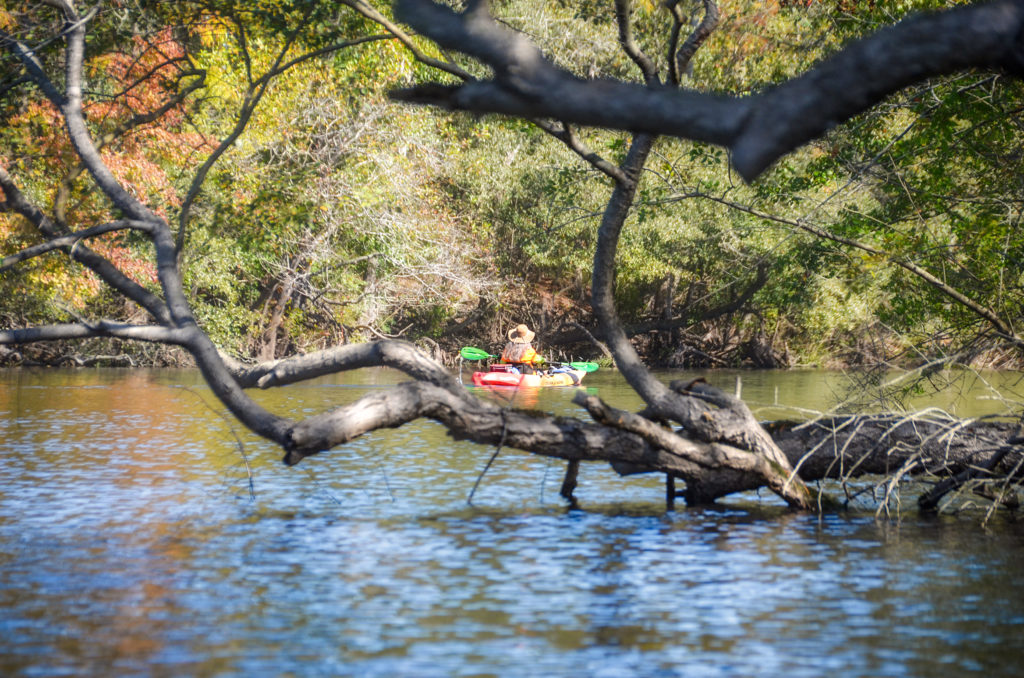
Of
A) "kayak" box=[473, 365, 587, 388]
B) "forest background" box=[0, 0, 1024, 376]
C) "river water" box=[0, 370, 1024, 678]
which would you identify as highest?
"forest background" box=[0, 0, 1024, 376]

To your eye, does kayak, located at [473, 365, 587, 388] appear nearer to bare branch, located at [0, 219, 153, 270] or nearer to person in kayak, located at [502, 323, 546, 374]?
person in kayak, located at [502, 323, 546, 374]

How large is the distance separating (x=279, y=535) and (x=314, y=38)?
5.67 metres

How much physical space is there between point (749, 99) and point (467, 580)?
5.67 meters

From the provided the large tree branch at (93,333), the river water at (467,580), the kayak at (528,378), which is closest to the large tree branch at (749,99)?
the river water at (467,580)

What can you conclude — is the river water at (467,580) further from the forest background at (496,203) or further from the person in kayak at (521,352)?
the person in kayak at (521,352)

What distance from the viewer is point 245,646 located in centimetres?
716

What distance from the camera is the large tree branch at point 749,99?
12.4ft

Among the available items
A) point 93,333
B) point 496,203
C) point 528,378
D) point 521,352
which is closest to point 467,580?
point 93,333

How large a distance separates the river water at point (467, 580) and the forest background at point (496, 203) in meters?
2.39

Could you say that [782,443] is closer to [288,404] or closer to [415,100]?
[415,100]

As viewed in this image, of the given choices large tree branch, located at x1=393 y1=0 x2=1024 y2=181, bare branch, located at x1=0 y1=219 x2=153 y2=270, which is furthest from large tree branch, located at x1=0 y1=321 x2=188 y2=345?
large tree branch, located at x1=393 y1=0 x2=1024 y2=181

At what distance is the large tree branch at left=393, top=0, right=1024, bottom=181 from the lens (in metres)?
3.79

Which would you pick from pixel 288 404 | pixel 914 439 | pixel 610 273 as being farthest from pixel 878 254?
pixel 288 404

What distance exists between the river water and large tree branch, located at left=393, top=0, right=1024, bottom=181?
140 inches
